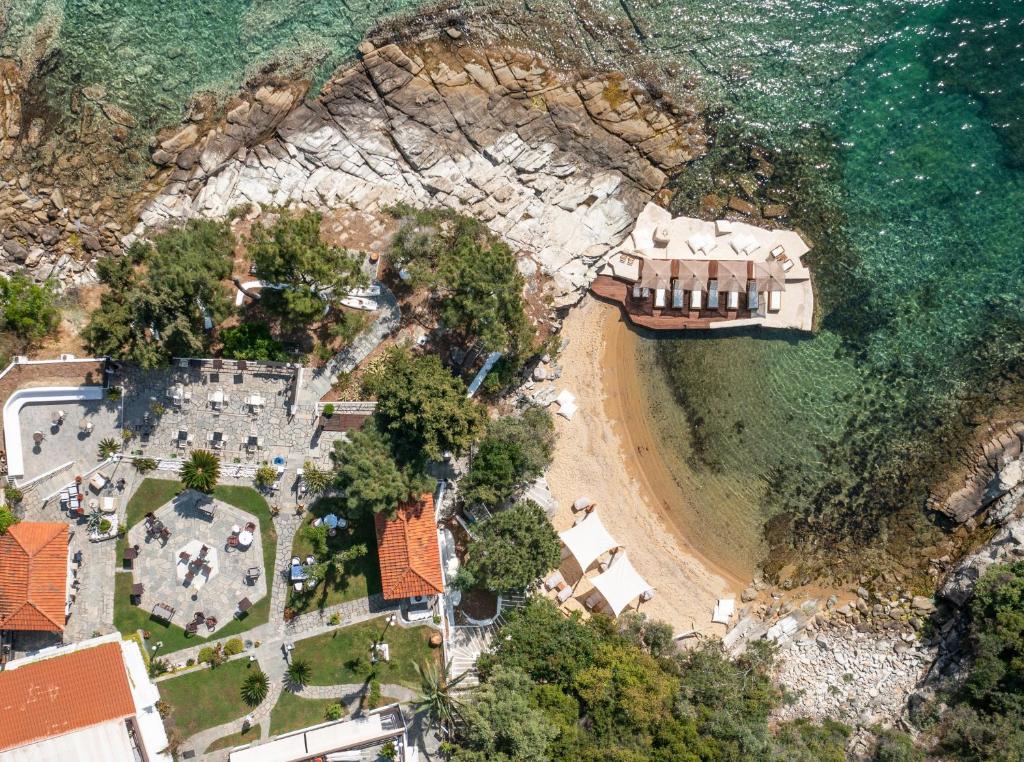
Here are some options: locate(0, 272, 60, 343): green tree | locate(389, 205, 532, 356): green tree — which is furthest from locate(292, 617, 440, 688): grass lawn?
locate(0, 272, 60, 343): green tree

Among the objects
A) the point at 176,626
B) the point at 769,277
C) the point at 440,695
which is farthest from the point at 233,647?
the point at 769,277

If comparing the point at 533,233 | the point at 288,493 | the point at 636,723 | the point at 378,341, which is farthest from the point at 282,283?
the point at 636,723

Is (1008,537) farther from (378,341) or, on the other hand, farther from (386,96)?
(386,96)

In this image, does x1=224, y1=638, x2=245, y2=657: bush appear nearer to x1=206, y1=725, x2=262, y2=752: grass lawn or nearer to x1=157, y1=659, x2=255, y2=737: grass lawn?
x1=157, y1=659, x2=255, y2=737: grass lawn

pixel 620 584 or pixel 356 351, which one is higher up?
pixel 356 351

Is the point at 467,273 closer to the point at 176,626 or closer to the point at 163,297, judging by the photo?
the point at 163,297

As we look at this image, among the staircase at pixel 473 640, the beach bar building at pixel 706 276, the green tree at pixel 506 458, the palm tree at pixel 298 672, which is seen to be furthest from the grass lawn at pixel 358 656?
the beach bar building at pixel 706 276
